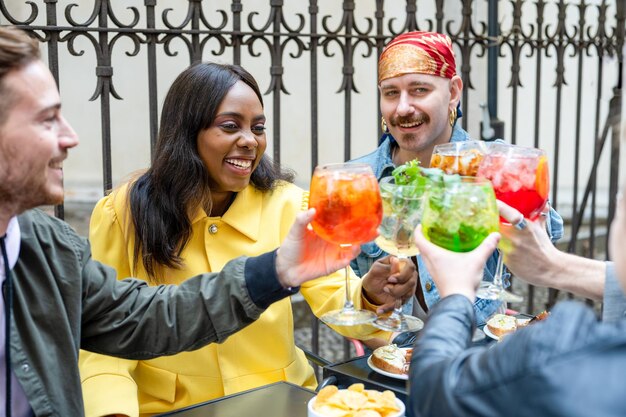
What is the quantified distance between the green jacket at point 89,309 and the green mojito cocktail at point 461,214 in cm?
54

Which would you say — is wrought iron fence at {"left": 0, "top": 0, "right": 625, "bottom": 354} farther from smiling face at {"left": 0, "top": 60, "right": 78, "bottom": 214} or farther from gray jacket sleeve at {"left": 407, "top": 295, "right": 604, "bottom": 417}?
gray jacket sleeve at {"left": 407, "top": 295, "right": 604, "bottom": 417}

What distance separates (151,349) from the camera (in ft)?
7.37

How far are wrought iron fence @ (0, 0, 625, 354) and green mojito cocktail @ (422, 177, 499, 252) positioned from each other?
1.52 metres

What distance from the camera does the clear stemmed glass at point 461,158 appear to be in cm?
206

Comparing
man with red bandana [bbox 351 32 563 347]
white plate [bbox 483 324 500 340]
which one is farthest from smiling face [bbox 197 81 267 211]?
white plate [bbox 483 324 500 340]

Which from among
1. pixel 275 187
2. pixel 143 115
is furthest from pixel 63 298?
pixel 143 115

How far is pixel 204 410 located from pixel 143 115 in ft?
14.7

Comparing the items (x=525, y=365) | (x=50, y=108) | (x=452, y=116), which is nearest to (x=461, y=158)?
(x=525, y=365)

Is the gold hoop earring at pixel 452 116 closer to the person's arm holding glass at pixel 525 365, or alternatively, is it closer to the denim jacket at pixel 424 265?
the denim jacket at pixel 424 265

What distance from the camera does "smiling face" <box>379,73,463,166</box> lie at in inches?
129

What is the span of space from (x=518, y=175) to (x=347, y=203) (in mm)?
425

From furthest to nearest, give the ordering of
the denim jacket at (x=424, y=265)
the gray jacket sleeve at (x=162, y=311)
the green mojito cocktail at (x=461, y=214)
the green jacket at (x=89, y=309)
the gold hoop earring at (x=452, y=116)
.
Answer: the gold hoop earring at (x=452, y=116)
the denim jacket at (x=424, y=265)
the gray jacket sleeve at (x=162, y=311)
the green jacket at (x=89, y=309)
the green mojito cocktail at (x=461, y=214)

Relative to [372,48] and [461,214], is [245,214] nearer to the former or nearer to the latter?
[461,214]

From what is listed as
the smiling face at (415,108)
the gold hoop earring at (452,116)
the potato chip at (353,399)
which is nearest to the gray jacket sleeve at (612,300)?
the potato chip at (353,399)
